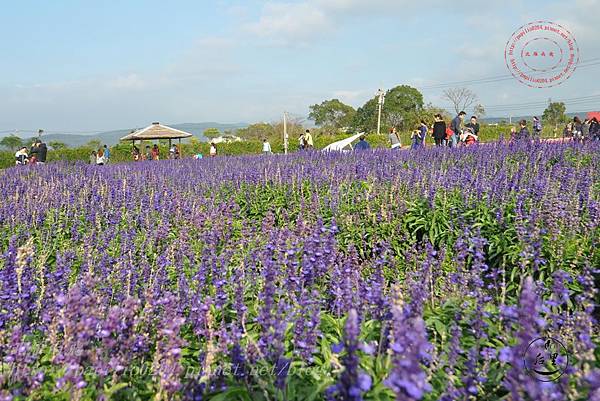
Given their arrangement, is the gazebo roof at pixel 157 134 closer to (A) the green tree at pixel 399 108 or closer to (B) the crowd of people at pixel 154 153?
(B) the crowd of people at pixel 154 153

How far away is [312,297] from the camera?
291 cm

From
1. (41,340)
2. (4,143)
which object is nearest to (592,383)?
(41,340)

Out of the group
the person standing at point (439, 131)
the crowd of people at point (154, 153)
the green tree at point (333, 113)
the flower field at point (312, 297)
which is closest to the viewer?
the flower field at point (312, 297)

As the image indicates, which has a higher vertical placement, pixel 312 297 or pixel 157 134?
pixel 157 134

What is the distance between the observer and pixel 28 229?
5.99 meters

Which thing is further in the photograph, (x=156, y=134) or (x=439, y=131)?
(x=156, y=134)

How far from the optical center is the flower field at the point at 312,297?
2018 millimetres

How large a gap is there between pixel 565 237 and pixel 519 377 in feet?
11.4
